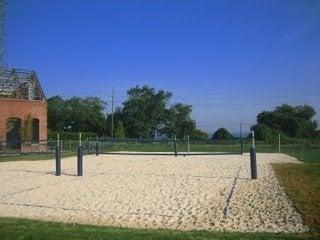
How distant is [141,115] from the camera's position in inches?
3071

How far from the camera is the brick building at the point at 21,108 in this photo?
39.7 metres

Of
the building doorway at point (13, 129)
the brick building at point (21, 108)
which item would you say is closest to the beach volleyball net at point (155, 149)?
the brick building at point (21, 108)

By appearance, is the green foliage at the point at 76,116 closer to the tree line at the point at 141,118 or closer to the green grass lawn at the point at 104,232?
the tree line at the point at 141,118

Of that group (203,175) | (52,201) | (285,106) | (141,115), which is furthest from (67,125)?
(52,201)

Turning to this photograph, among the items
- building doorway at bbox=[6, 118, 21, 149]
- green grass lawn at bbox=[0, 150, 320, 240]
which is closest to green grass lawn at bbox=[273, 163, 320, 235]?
green grass lawn at bbox=[0, 150, 320, 240]

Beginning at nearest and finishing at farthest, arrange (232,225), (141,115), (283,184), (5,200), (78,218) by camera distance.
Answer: (232,225)
(78,218)
(5,200)
(283,184)
(141,115)

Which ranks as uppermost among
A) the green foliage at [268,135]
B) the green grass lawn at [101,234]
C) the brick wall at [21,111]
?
the brick wall at [21,111]

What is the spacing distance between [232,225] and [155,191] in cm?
485

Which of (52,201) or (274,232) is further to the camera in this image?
(52,201)

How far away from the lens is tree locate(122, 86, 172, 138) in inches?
3022

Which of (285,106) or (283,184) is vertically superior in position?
(285,106)

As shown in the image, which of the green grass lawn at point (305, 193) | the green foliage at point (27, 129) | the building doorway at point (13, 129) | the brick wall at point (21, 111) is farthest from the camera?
the building doorway at point (13, 129)

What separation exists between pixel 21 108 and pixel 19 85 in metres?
2.38

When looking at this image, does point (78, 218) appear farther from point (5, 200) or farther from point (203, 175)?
point (203, 175)
